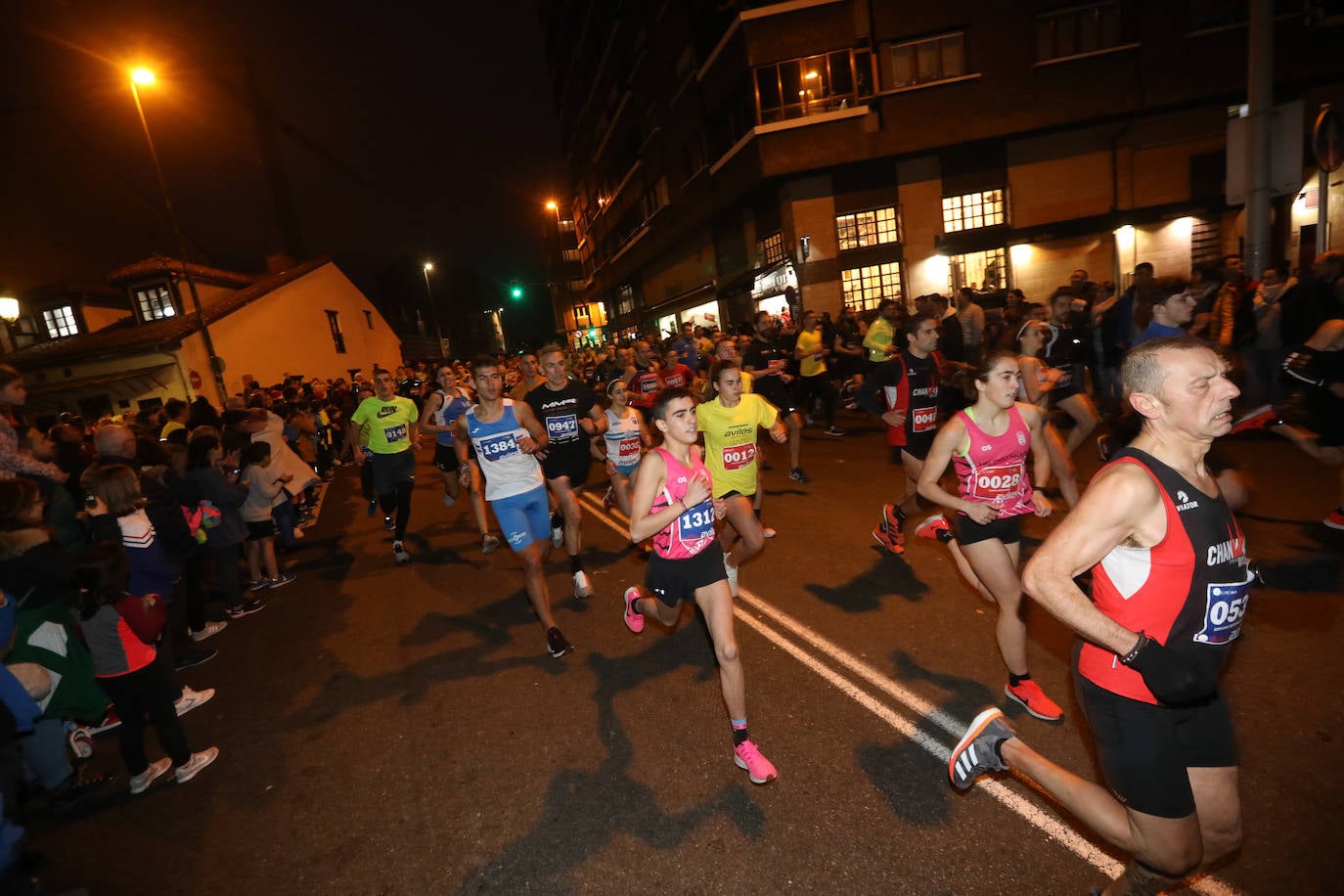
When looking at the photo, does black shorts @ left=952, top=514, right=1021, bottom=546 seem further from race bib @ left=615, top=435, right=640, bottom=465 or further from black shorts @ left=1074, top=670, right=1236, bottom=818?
race bib @ left=615, top=435, right=640, bottom=465

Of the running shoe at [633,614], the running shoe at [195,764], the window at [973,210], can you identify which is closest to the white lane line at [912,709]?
the running shoe at [633,614]

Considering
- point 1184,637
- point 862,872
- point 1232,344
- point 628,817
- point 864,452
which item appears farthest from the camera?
point 864,452

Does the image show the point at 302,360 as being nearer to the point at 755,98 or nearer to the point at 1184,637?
the point at 755,98

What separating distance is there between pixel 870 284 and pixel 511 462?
2095cm

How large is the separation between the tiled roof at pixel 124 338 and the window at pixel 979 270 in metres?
27.1

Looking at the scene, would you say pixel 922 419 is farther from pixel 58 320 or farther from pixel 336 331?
pixel 58 320

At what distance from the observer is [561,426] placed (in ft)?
22.9

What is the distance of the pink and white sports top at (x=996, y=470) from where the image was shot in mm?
3742

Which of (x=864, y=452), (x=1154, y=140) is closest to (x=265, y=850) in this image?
(x=864, y=452)

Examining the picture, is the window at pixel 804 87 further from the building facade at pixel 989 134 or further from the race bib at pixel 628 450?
the race bib at pixel 628 450

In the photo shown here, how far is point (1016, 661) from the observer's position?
11.8ft

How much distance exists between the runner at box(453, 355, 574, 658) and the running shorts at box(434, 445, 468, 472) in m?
4.27

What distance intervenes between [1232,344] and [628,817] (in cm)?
1046

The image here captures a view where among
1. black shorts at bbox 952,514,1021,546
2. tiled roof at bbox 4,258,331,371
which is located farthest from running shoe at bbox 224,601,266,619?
tiled roof at bbox 4,258,331,371
